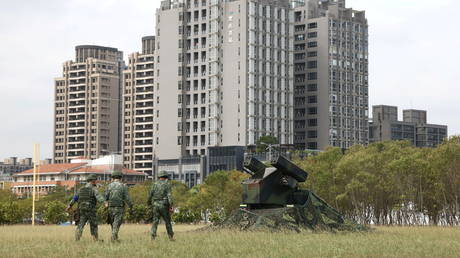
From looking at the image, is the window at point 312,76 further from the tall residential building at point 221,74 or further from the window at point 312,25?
the tall residential building at point 221,74

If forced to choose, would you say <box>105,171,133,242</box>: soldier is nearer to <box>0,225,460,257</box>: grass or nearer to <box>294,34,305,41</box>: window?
<box>0,225,460,257</box>: grass

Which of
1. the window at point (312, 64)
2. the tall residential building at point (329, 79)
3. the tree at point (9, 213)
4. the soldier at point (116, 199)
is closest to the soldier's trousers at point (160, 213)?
the soldier at point (116, 199)

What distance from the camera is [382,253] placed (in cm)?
2592

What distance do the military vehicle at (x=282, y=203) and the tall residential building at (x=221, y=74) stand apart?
122562 mm

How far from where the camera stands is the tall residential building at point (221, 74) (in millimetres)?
165375

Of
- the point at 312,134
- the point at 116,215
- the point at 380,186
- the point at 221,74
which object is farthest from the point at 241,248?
the point at 312,134

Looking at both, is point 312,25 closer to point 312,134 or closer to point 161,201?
point 312,134

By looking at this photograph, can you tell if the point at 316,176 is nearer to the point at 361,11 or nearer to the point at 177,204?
the point at 177,204

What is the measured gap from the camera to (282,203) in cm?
3991

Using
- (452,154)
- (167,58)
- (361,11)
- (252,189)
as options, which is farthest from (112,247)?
(361,11)

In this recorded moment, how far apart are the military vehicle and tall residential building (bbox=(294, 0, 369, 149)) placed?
14048cm

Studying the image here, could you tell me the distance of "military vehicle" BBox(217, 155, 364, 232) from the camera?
38.1 m

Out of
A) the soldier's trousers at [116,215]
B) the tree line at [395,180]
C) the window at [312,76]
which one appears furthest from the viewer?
the window at [312,76]

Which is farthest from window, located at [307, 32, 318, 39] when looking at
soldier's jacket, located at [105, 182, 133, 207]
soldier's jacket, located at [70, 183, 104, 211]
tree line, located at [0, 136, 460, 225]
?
soldier's jacket, located at [105, 182, 133, 207]
